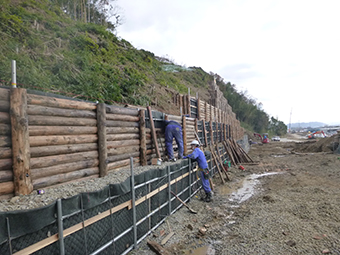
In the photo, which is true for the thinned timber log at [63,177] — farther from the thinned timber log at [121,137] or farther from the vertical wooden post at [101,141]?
the thinned timber log at [121,137]

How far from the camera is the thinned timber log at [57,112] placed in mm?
3468

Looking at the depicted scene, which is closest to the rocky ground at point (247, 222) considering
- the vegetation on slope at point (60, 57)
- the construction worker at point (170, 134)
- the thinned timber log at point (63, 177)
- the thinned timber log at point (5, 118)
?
the thinned timber log at point (63, 177)

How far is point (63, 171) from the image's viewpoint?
390cm

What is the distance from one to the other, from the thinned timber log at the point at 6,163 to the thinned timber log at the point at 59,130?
0.49m

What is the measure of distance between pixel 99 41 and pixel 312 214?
13.4 metres

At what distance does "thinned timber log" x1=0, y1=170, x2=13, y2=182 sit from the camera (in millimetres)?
3025

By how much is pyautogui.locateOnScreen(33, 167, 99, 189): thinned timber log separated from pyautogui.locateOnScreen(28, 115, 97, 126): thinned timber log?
0.86 meters

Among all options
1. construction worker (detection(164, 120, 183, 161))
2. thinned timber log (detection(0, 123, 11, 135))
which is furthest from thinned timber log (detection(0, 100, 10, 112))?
construction worker (detection(164, 120, 183, 161))

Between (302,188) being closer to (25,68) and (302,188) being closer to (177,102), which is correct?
(177,102)

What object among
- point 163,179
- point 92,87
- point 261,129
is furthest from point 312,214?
point 261,129

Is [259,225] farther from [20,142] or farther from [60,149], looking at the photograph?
[20,142]

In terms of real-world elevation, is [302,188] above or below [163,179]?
below

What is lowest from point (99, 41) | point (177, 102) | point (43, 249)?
point (43, 249)

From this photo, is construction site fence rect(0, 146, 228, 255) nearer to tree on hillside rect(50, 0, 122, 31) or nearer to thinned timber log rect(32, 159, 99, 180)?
thinned timber log rect(32, 159, 99, 180)
